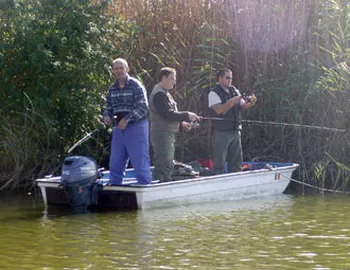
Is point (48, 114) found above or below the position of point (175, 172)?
above

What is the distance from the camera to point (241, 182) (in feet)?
37.9

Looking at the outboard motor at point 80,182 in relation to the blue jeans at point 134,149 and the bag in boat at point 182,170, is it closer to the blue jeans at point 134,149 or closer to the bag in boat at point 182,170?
the blue jeans at point 134,149

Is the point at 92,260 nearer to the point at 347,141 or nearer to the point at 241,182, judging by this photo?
the point at 241,182

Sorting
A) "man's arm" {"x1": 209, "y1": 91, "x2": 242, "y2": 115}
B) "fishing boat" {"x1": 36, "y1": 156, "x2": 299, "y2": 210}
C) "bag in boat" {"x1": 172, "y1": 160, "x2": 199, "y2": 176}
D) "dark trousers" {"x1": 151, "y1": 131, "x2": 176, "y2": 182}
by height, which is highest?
"man's arm" {"x1": 209, "y1": 91, "x2": 242, "y2": 115}

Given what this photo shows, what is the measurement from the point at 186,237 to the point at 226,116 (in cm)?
282

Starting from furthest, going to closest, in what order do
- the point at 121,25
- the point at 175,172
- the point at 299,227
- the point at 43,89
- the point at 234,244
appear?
the point at 121,25, the point at 43,89, the point at 175,172, the point at 299,227, the point at 234,244

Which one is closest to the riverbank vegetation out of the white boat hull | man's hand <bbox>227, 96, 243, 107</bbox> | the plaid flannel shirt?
the white boat hull

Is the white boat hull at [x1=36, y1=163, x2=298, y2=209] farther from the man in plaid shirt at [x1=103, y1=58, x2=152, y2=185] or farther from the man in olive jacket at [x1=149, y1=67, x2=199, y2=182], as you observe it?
the man in olive jacket at [x1=149, y1=67, x2=199, y2=182]

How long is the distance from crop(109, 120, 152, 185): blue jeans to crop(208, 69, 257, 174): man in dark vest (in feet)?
3.77

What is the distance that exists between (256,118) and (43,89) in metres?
3.15

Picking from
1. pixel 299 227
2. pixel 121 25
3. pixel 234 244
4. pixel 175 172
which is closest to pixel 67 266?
pixel 234 244

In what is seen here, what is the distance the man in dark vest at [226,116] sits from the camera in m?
11.2

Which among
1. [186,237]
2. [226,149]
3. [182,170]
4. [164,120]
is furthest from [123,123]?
[186,237]

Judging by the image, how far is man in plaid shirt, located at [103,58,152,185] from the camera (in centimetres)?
1032
